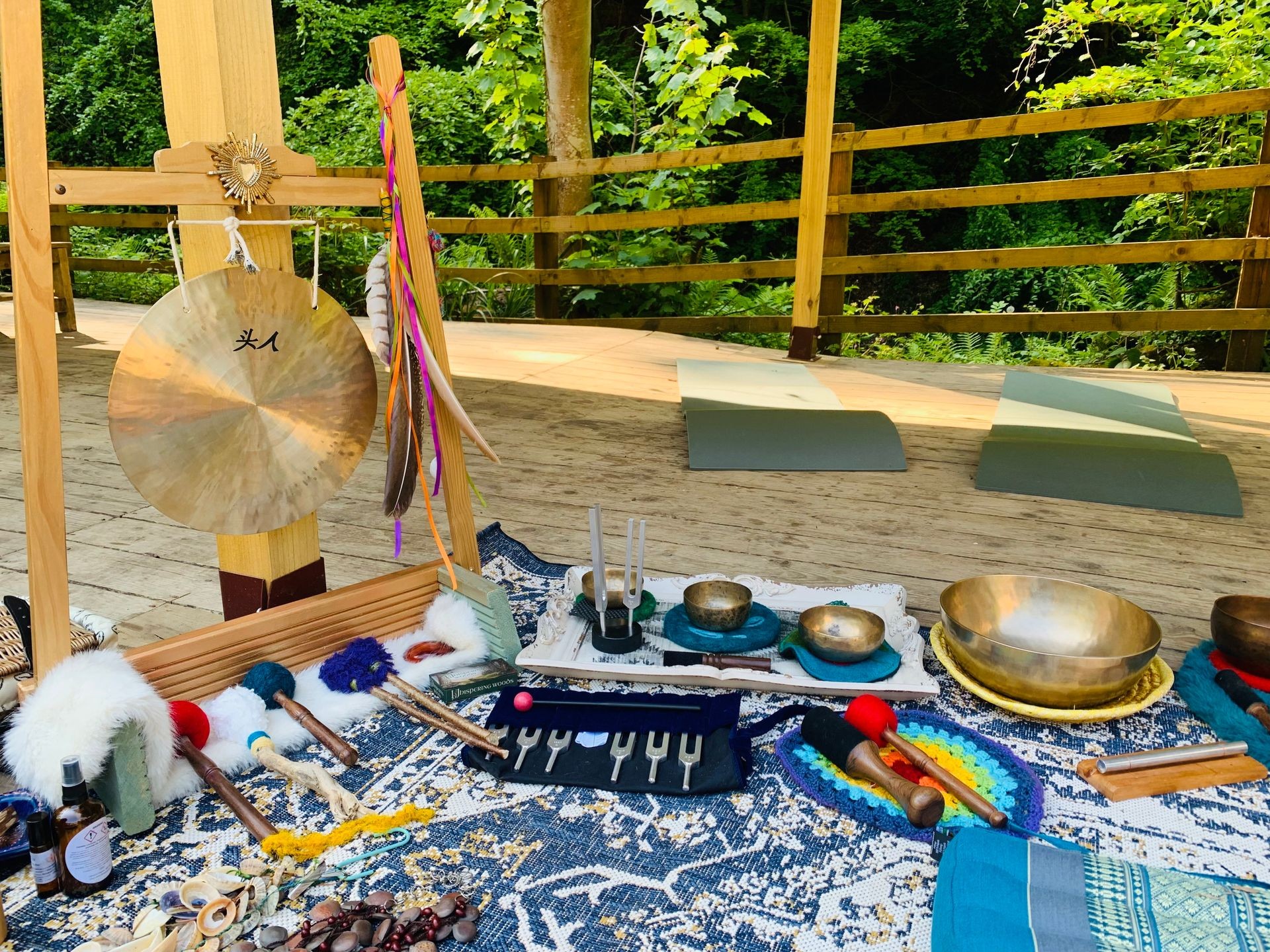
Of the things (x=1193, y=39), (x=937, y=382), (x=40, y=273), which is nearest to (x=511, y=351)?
(x=937, y=382)

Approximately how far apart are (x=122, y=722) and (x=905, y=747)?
1048 mm

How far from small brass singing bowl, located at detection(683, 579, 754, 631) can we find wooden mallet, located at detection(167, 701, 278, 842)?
78 centimetres

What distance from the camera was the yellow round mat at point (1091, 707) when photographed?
4.86 feet

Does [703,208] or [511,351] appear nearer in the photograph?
[511,351]

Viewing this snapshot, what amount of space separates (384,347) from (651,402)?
86.4 inches

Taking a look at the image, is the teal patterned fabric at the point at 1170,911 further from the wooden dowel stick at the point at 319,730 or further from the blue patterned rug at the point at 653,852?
the wooden dowel stick at the point at 319,730

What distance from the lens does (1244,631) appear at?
1.59m

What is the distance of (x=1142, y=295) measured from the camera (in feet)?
23.5

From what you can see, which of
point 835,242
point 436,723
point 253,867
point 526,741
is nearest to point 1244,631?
point 526,741

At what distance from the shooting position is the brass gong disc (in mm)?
1383

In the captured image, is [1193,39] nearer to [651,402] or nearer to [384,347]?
[651,402]

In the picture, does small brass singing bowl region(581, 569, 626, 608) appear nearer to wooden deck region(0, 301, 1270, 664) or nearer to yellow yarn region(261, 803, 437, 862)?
wooden deck region(0, 301, 1270, 664)

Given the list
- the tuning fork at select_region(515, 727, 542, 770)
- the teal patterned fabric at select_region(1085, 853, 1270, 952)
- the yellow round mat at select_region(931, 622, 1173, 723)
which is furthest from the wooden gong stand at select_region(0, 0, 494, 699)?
the teal patterned fabric at select_region(1085, 853, 1270, 952)

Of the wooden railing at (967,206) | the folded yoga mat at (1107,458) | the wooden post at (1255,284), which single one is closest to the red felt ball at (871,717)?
the folded yoga mat at (1107,458)
